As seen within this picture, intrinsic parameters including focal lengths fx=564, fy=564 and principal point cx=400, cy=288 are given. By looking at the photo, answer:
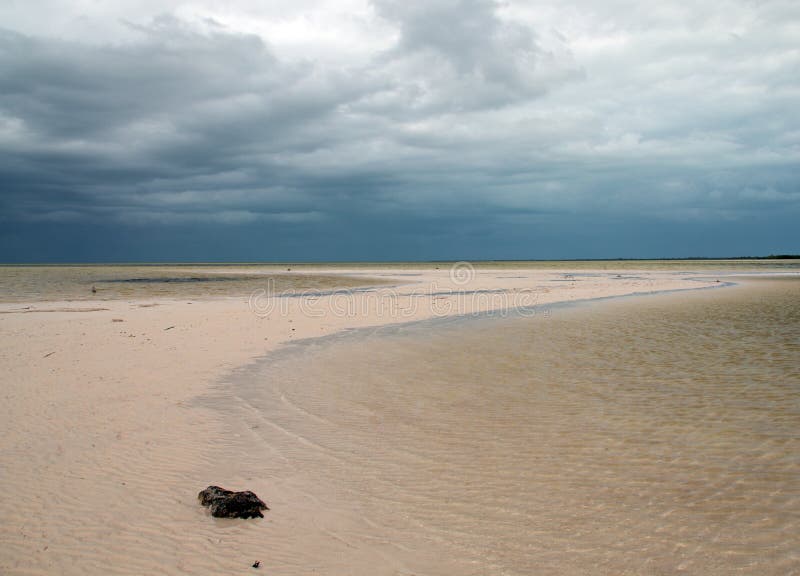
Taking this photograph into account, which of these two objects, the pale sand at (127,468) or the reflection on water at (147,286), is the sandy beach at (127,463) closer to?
the pale sand at (127,468)

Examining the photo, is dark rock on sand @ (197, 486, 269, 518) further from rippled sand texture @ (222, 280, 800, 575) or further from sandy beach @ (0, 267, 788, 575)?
rippled sand texture @ (222, 280, 800, 575)

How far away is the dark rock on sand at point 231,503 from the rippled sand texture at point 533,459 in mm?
256

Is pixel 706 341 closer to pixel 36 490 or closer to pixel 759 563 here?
pixel 759 563

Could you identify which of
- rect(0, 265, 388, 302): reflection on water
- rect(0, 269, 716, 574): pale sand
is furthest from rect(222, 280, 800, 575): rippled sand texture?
rect(0, 265, 388, 302): reflection on water

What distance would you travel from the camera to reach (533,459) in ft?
22.9

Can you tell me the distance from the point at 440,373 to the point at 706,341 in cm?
829

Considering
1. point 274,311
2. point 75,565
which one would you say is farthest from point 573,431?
point 274,311

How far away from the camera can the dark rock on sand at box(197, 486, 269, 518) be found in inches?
214

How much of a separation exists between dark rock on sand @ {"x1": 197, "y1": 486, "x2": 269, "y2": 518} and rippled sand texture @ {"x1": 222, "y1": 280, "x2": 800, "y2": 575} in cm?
26

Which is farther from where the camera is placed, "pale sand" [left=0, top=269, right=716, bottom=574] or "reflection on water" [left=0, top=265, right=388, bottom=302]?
"reflection on water" [left=0, top=265, right=388, bottom=302]

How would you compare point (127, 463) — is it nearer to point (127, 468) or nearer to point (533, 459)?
point (127, 468)

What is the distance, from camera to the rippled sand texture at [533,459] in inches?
191

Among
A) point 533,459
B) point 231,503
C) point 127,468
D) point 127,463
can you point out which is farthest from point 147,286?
point 533,459

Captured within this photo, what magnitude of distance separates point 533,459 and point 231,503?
11.9ft
